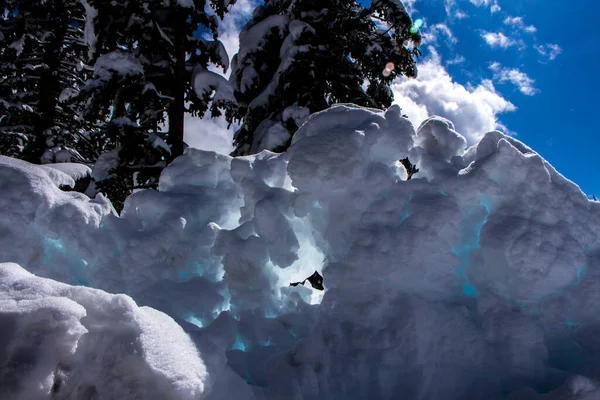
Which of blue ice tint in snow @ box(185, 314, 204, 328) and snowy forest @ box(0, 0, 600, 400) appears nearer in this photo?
snowy forest @ box(0, 0, 600, 400)

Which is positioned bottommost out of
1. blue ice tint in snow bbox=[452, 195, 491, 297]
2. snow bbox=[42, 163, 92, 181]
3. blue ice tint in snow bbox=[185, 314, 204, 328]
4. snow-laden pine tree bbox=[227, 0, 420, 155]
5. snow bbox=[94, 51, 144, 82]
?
blue ice tint in snow bbox=[185, 314, 204, 328]

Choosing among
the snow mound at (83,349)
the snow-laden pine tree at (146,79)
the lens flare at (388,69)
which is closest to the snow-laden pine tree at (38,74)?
the snow-laden pine tree at (146,79)

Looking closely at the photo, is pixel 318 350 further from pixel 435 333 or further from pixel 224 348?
pixel 435 333

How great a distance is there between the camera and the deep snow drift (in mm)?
1482

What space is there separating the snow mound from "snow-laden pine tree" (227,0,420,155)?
594 cm

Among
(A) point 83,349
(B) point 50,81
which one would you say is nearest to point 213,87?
(B) point 50,81

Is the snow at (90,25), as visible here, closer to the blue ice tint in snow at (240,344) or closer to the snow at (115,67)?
the snow at (115,67)

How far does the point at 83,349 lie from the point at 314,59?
23.8 feet

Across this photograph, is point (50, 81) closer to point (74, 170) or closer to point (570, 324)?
point (74, 170)

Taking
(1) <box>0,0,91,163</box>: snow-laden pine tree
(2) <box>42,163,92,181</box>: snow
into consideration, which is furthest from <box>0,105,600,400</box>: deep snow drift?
(1) <box>0,0,91,163</box>: snow-laden pine tree

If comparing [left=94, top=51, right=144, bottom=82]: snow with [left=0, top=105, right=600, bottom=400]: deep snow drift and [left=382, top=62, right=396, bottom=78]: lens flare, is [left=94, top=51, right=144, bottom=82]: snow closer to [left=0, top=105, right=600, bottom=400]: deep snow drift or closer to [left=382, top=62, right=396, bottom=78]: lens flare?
[left=0, top=105, right=600, bottom=400]: deep snow drift

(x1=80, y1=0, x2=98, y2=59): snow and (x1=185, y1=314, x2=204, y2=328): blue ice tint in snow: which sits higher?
(x1=80, y1=0, x2=98, y2=59): snow

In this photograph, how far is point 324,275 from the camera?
7.32 feet

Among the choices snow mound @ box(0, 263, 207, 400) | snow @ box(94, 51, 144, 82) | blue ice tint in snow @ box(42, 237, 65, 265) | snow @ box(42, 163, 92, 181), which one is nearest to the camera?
snow mound @ box(0, 263, 207, 400)
